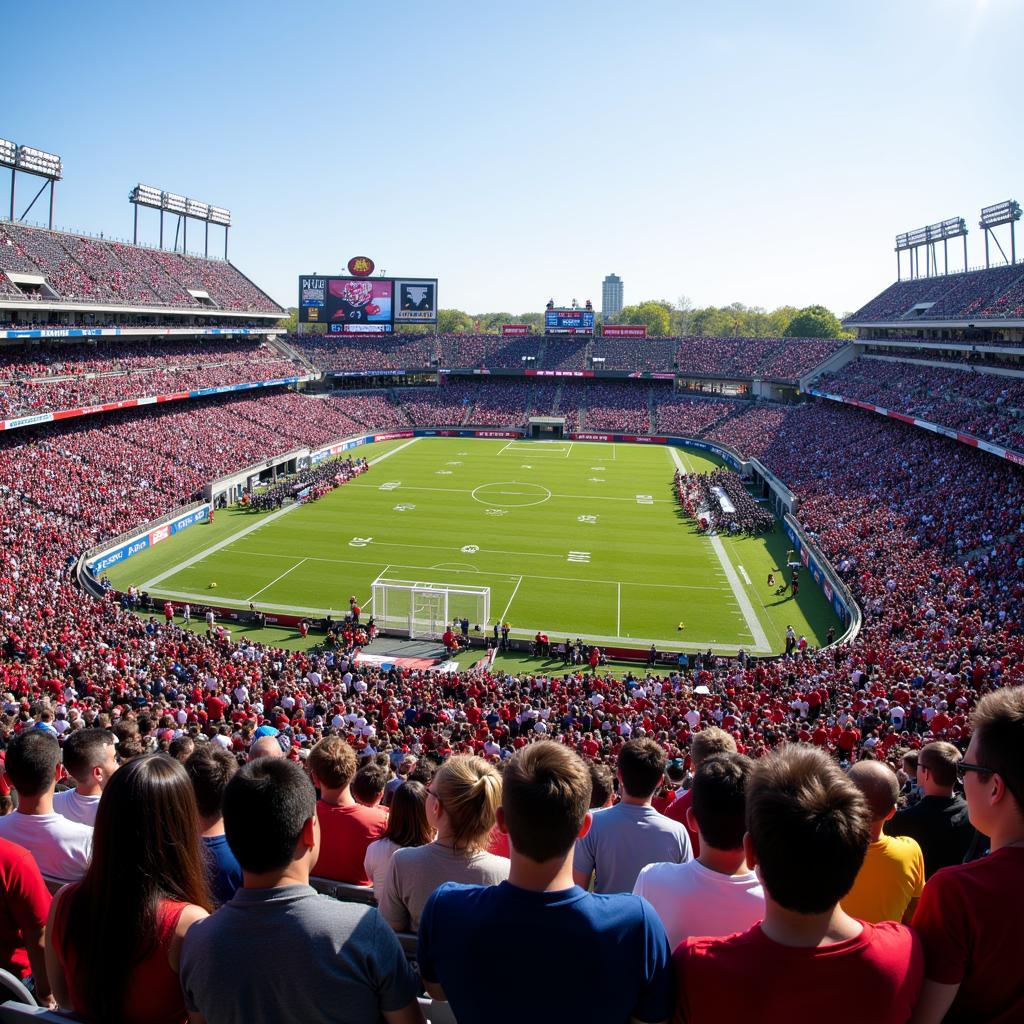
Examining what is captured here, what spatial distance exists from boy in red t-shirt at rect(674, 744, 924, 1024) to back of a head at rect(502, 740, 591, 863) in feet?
1.92

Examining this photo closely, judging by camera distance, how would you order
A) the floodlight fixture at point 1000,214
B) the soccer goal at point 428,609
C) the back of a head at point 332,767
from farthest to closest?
the floodlight fixture at point 1000,214 < the soccer goal at point 428,609 < the back of a head at point 332,767

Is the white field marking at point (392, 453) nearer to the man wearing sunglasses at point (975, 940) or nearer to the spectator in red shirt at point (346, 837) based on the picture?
the spectator in red shirt at point (346, 837)

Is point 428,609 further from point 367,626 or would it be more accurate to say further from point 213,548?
point 213,548

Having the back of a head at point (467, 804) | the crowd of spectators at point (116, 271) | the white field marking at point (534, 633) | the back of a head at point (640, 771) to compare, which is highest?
the crowd of spectators at point (116, 271)

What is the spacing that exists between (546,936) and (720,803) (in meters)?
1.34

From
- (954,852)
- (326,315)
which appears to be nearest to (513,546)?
(954,852)

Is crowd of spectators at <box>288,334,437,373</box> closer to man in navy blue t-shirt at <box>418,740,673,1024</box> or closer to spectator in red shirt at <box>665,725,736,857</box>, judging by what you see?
spectator in red shirt at <box>665,725,736,857</box>

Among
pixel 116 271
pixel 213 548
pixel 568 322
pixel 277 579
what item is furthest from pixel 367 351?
pixel 277 579

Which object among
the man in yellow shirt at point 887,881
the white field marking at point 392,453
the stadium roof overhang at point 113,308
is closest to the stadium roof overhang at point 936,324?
the white field marking at point 392,453

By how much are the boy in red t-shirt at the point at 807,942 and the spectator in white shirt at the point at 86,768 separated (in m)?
4.87

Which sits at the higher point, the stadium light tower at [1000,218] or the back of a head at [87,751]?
the stadium light tower at [1000,218]

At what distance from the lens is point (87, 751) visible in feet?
19.8

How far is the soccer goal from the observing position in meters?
30.3

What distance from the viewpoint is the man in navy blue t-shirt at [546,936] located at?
2.81m
